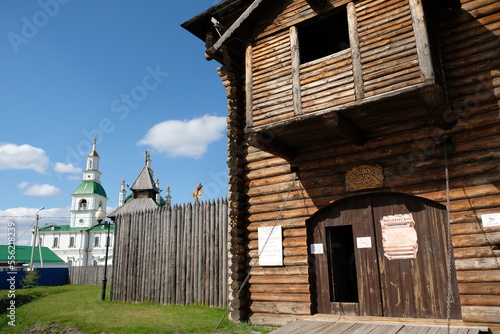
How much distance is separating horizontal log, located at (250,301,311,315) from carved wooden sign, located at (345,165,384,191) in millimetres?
2812

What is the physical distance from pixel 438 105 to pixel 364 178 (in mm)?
2122

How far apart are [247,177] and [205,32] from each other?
4782 millimetres

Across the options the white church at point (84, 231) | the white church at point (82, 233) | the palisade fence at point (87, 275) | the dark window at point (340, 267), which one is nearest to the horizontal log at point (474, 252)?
the dark window at point (340, 267)

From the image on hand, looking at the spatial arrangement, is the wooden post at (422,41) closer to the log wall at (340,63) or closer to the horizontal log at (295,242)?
the log wall at (340,63)

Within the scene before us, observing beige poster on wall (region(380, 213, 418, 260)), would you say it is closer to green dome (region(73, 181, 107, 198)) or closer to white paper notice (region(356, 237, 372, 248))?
white paper notice (region(356, 237, 372, 248))

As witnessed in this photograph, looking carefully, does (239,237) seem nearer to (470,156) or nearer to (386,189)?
(386,189)

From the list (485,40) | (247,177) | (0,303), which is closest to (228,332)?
(247,177)

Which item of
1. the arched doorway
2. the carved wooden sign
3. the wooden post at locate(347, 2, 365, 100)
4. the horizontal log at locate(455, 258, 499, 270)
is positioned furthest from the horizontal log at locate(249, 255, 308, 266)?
the wooden post at locate(347, 2, 365, 100)

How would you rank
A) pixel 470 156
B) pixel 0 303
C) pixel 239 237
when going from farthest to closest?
pixel 0 303 → pixel 239 237 → pixel 470 156

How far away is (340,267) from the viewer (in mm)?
8922

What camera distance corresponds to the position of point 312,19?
830cm

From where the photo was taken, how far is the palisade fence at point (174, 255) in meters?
11.2

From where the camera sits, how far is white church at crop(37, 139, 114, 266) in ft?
266

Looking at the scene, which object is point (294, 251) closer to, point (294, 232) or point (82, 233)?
point (294, 232)
